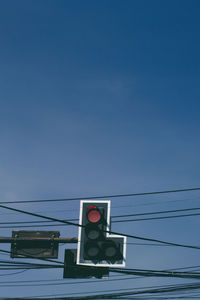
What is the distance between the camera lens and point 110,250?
9070mm

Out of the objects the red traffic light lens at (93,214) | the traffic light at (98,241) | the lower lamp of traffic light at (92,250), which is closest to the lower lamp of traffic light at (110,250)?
the traffic light at (98,241)

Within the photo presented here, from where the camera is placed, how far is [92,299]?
16.4m

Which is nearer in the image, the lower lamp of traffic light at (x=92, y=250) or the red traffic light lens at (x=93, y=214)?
the lower lamp of traffic light at (x=92, y=250)

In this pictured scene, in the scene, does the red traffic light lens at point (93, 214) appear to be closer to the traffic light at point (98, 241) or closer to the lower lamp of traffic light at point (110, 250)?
the traffic light at point (98, 241)

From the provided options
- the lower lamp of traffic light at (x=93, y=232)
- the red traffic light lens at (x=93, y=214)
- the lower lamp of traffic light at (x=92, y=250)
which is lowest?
the lower lamp of traffic light at (x=92, y=250)

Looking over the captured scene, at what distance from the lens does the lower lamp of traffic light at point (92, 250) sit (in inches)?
354

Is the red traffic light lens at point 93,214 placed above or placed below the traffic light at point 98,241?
above

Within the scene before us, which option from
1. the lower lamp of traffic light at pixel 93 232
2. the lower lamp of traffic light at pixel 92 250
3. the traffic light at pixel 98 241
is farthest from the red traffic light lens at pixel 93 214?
the lower lamp of traffic light at pixel 92 250

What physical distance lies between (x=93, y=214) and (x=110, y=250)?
0.85 m

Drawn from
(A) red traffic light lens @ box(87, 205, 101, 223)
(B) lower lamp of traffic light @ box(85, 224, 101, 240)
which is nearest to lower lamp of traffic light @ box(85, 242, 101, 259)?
(B) lower lamp of traffic light @ box(85, 224, 101, 240)

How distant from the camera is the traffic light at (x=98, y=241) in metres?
8.99

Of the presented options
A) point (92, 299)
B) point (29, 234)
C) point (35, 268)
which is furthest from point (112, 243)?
point (92, 299)

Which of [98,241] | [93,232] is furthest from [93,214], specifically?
[98,241]

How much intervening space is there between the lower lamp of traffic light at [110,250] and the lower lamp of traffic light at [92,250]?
0.16 m
